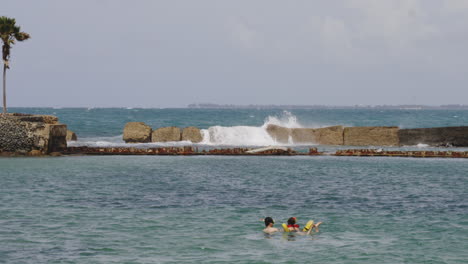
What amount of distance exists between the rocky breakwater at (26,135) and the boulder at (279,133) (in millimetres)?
26228

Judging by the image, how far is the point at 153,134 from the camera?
67750 millimetres

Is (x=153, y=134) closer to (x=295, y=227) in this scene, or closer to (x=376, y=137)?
(x=376, y=137)

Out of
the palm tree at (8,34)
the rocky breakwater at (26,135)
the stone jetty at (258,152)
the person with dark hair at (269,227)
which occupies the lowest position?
the person with dark hair at (269,227)

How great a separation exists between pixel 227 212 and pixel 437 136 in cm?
4186

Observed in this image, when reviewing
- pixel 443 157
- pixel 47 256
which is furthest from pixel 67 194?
pixel 443 157

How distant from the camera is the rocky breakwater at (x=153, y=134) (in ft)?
219

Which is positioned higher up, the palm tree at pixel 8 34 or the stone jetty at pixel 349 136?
the palm tree at pixel 8 34

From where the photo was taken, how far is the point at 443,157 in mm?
47625

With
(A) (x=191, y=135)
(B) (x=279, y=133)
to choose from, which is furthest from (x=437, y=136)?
(A) (x=191, y=135)

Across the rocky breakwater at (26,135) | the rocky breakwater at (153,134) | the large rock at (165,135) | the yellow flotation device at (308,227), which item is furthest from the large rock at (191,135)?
the yellow flotation device at (308,227)

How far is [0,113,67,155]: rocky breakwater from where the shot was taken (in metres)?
45.9

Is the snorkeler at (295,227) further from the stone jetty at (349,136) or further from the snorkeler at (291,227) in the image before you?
the stone jetty at (349,136)

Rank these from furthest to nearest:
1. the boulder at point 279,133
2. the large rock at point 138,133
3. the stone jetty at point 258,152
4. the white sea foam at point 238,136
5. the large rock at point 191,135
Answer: the white sea foam at point 238,136
the large rock at point 191,135
the large rock at point 138,133
the boulder at point 279,133
the stone jetty at point 258,152

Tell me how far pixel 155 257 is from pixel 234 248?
7.46 feet
